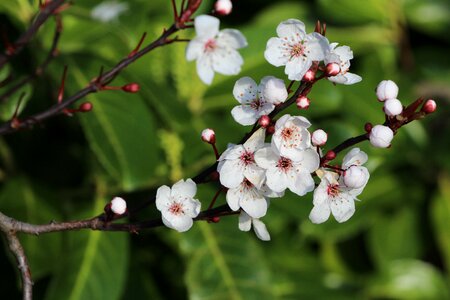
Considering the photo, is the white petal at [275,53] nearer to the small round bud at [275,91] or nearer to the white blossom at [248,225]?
the small round bud at [275,91]

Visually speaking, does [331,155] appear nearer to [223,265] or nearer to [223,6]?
[223,6]

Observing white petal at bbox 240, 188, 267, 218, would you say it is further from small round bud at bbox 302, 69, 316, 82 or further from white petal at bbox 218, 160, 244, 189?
small round bud at bbox 302, 69, 316, 82

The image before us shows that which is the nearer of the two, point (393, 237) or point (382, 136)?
point (382, 136)

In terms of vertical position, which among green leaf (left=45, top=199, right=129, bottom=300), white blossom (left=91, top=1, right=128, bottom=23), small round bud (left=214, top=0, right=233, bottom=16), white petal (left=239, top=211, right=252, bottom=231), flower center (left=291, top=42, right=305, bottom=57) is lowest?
white petal (left=239, top=211, right=252, bottom=231)

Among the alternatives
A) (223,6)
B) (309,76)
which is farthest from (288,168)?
(223,6)

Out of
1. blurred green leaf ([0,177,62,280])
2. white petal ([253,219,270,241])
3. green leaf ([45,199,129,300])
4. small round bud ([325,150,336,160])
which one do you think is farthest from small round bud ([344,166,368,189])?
→ blurred green leaf ([0,177,62,280])

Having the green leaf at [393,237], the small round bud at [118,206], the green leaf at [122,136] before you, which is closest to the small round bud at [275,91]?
the small round bud at [118,206]
